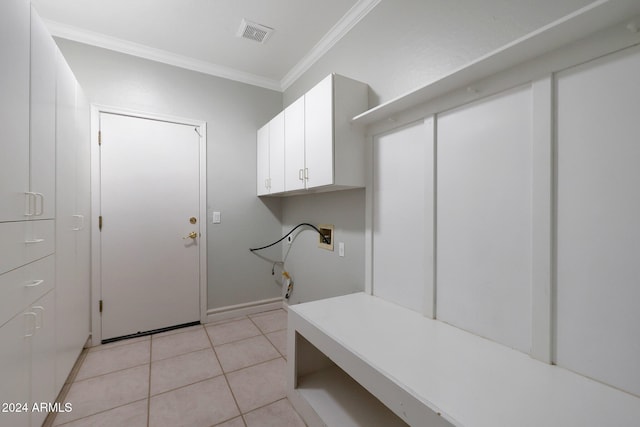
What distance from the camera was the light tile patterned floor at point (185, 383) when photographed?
1497mm

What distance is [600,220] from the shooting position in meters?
0.93

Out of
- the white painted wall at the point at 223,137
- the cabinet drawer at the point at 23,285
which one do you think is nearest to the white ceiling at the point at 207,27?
the white painted wall at the point at 223,137

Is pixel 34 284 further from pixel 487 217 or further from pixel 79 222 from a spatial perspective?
pixel 487 217

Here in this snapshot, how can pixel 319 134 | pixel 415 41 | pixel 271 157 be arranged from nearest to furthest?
pixel 415 41 → pixel 319 134 → pixel 271 157

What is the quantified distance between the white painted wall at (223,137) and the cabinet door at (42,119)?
1044 mm

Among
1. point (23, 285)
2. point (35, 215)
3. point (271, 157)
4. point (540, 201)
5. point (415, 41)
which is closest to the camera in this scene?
point (540, 201)

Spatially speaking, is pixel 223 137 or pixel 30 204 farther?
pixel 223 137

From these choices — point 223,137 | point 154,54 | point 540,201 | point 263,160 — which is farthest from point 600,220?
point 154,54

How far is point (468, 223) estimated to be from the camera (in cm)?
132

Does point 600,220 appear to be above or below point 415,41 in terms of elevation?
below

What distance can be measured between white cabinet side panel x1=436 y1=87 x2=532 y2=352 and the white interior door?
2372mm

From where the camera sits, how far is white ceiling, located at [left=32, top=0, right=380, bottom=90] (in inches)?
79.0

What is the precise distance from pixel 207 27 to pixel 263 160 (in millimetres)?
1231

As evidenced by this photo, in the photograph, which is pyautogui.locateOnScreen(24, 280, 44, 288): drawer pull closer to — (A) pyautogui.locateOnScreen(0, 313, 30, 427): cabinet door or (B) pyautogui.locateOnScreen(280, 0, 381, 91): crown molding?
(A) pyautogui.locateOnScreen(0, 313, 30, 427): cabinet door
